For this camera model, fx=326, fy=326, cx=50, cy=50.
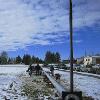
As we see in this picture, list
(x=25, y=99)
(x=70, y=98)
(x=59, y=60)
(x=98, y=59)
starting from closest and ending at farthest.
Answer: (x=70, y=98)
(x=25, y=99)
(x=98, y=59)
(x=59, y=60)

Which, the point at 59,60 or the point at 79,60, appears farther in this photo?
the point at 59,60

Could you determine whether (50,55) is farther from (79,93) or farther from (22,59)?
(79,93)

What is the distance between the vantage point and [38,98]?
15117 millimetres

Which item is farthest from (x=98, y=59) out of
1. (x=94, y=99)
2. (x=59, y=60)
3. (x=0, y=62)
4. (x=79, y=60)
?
(x=94, y=99)

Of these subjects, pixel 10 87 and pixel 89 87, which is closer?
pixel 10 87

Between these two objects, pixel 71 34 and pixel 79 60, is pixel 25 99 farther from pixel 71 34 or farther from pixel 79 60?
pixel 79 60

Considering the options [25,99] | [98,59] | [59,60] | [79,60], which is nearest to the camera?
[25,99]

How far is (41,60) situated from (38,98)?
164598 mm

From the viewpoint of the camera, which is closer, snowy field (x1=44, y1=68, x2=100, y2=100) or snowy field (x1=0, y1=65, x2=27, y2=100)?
snowy field (x1=0, y1=65, x2=27, y2=100)

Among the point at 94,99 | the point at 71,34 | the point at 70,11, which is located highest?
the point at 70,11

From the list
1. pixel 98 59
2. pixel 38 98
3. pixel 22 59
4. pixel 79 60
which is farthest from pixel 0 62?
pixel 38 98

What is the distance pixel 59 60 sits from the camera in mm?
191750

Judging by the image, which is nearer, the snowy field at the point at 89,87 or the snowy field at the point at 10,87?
the snowy field at the point at 10,87

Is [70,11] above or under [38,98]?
above
